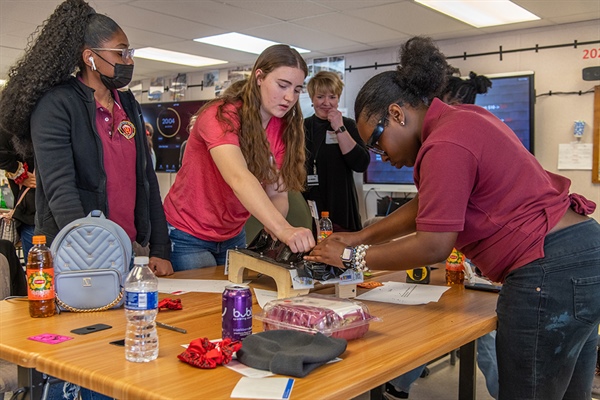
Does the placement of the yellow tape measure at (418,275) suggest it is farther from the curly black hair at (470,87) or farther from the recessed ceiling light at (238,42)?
the recessed ceiling light at (238,42)

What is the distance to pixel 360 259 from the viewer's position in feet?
5.58

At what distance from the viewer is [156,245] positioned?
88.8 inches

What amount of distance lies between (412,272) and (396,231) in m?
0.42

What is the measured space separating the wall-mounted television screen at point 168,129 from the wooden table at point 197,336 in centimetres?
555

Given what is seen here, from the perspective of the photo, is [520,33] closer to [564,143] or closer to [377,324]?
[564,143]

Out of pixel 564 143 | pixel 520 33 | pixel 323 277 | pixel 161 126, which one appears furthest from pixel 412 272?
pixel 161 126

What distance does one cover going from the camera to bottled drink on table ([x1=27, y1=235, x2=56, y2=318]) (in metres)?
1.60

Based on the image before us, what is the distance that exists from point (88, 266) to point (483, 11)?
14.7 ft

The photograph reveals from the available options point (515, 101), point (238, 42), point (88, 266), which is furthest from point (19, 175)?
point (515, 101)

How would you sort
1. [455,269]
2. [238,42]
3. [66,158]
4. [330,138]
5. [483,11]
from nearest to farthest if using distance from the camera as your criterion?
[66,158], [455,269], [330,138], [483,11], [238,42]

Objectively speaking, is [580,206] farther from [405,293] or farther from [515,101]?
[515,101]

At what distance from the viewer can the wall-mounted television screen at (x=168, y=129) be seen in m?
7.27

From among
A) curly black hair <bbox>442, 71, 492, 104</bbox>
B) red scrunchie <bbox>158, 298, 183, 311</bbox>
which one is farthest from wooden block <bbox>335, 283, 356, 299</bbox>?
curly black hair <bbox>442, 71, 492, 104</bbox>

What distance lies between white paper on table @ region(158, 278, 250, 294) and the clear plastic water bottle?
2.10 ft
